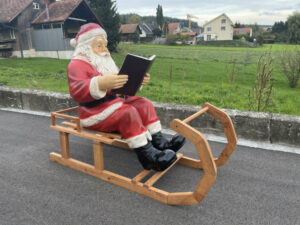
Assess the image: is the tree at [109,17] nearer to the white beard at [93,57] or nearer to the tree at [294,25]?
the white beard at [93,57]

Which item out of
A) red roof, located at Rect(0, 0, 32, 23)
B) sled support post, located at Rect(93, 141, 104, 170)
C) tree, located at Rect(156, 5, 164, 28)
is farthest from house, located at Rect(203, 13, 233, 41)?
sled support post, located at Rect(93, 141, 104, 170)

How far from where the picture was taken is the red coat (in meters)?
2.34

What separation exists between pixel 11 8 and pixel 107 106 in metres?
19.9

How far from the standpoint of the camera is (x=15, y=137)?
3.70 m

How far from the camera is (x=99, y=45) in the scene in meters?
2.59

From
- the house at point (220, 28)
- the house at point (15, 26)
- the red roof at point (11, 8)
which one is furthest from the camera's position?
the house at point (220, 28)

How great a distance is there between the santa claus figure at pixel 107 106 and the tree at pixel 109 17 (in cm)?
1434

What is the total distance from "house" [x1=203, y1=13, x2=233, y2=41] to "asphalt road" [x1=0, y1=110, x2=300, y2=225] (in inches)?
2271

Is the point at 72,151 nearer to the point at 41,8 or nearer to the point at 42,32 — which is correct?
the point at 42,32

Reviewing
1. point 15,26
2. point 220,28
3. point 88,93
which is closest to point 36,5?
point 15,26

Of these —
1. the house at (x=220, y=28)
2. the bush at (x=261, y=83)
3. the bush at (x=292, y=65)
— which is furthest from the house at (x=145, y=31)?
the bush at (x=261, y=83)

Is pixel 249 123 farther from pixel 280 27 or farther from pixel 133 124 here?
pixel 280 27

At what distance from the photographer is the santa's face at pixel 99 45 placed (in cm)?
256

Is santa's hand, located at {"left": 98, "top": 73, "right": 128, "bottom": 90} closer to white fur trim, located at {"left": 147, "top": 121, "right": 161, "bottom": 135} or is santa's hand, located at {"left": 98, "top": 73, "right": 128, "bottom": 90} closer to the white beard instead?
the white beard
